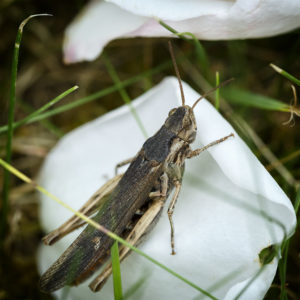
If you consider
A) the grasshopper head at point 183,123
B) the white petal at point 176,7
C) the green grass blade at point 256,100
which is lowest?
the green grass blade at point 256,100

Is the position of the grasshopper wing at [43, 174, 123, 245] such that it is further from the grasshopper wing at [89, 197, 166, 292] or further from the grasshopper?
the grasshopper wing at [89, 197, 166, 292]

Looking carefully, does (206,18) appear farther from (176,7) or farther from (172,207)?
(172,207)

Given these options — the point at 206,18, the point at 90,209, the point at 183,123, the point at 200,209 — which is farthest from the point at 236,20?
the point at 90,209

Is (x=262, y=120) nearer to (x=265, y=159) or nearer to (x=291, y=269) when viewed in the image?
(x=265, y=159)

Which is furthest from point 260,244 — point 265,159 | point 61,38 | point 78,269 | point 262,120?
point 61,38

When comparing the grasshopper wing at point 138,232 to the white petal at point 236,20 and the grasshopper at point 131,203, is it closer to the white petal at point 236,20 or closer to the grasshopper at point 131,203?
the grasshopper at point 131,203

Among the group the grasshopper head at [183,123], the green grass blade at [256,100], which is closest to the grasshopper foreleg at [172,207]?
the grasshopper head at [183,123]

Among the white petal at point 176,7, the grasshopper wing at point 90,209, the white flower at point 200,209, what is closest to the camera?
the white flower at point 200,209
